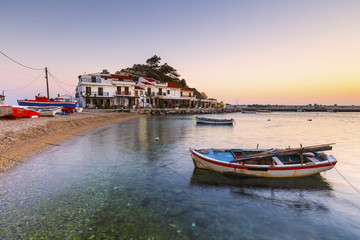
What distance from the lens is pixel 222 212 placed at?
6.38 m

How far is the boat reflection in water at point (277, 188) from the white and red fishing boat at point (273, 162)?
366 mm

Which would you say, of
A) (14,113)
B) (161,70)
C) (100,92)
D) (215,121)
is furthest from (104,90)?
(161,70)

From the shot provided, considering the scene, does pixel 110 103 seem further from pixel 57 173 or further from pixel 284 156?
pixel 284 156

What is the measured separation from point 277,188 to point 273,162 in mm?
1165

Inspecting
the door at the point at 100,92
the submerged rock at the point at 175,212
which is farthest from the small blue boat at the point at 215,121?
the submerged rock at the point at 175,212

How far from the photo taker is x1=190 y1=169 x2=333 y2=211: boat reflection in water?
23.7 feet

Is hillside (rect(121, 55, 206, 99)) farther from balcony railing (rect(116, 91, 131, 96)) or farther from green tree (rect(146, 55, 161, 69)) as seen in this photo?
balcony railing (rect(116, 91, 131, 96))

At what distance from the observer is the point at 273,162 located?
341 inches

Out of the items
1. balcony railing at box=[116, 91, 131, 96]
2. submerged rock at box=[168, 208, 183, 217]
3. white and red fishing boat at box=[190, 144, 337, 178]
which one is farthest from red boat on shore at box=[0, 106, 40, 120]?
balcony railing at box=[116, 91, 131, 96]

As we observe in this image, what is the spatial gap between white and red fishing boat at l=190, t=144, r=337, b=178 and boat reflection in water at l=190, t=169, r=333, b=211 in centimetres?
37

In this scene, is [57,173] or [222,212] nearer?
[222,212]

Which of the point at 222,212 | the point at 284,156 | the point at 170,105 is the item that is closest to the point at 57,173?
the point at 222,212

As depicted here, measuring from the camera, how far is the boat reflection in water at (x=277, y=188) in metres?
7.22

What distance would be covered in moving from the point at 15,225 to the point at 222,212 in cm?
637
